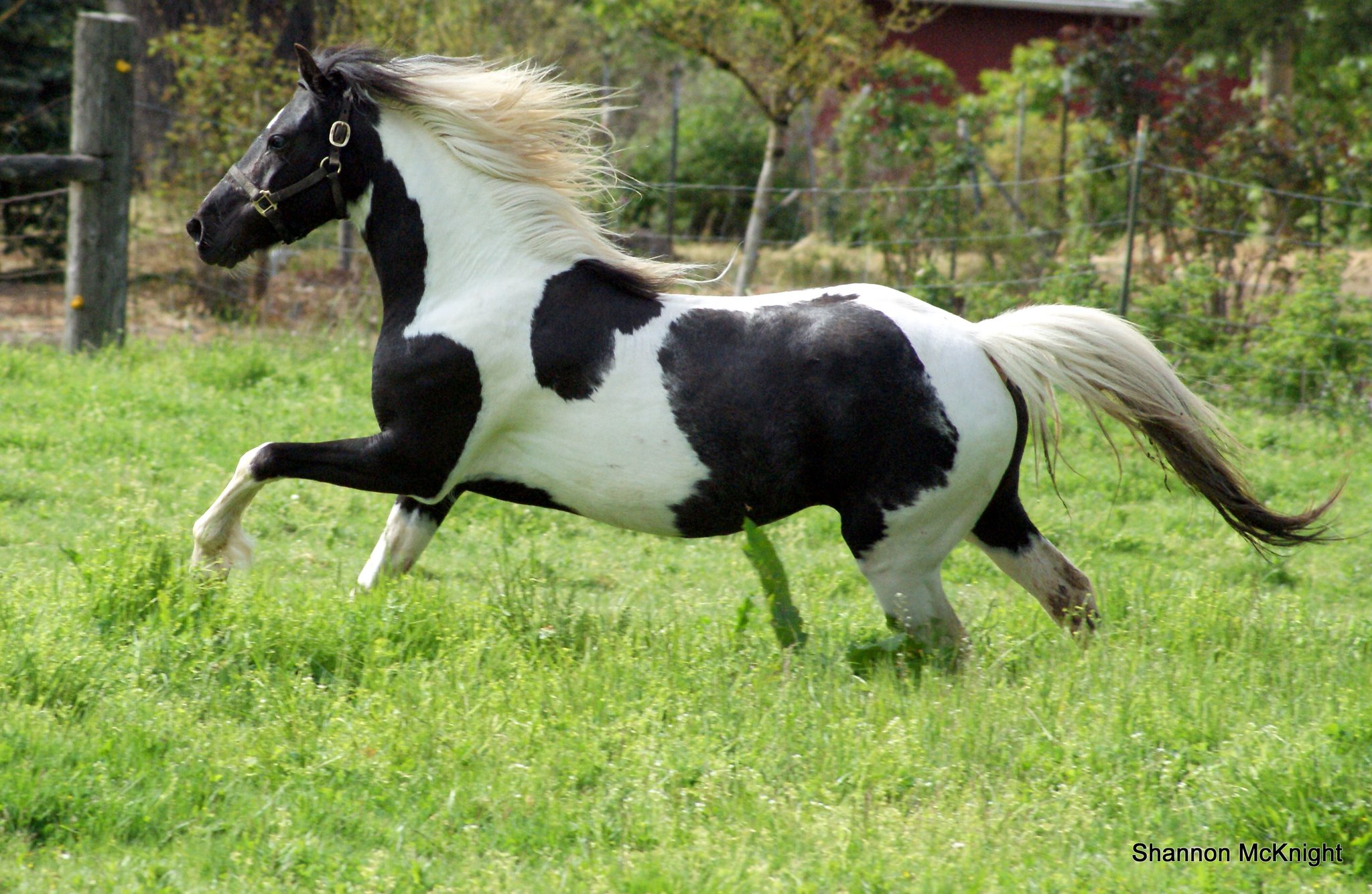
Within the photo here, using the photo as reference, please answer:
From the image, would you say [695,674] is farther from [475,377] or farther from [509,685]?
[475,377]

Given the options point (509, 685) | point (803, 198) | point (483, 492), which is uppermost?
point (803, 198)

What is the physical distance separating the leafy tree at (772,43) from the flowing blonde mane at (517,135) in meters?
6.40

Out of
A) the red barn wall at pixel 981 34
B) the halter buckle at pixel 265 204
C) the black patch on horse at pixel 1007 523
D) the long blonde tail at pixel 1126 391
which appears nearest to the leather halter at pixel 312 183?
the halter buckle at pixel 265 204

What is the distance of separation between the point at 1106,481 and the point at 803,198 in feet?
Result: 29.9

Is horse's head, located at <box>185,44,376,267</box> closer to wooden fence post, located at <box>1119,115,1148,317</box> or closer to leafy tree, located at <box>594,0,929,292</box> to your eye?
wooden fence post, located at <box>1119,115,1148,317</box>

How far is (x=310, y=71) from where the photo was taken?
14.7 ft

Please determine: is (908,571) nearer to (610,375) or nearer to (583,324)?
(610,375)

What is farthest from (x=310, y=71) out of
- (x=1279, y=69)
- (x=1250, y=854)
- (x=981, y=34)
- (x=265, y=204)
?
(x=981, y=34)

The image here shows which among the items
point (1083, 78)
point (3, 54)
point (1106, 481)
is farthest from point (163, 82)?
point (1106, 481)

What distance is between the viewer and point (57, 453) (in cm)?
663

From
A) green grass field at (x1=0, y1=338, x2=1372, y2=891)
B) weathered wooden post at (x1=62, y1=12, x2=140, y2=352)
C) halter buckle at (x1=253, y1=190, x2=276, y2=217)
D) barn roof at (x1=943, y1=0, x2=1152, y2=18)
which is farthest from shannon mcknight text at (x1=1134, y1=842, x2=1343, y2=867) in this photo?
barn roof at (x1=943, y1=0, x2=1152, y2=18)

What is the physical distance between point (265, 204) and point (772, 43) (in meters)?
8.26

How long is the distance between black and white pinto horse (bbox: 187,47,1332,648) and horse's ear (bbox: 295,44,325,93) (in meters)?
0.01

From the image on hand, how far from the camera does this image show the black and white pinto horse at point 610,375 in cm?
421
